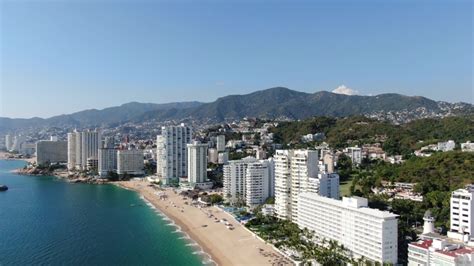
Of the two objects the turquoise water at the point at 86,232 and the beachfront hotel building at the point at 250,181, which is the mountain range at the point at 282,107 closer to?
the beachfront hotel building at the point at 250,181

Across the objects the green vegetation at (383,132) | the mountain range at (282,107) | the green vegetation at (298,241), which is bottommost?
the green vegetation at (298,241)

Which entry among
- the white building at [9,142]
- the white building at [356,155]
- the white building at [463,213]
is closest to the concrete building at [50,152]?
the white building at [9,142]

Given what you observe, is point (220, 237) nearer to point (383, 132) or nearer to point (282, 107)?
point (383, 132)

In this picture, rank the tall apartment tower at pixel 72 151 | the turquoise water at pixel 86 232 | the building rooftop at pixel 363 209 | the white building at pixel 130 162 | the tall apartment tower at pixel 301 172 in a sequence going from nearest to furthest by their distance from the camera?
1. the building rooftop at pixel 363 209
2. the turquoise water at pixel 86 232
3. the tall apartment tower at pixel 301 172
4. the white building at pixel 130 162
5. the tall apartment tower at pixel 72 151

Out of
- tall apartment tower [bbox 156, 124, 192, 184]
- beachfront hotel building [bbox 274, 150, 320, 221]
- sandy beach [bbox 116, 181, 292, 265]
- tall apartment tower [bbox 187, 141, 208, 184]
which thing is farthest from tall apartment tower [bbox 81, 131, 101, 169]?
beachfront hotel building [bbox 274, 150, 320, 221]

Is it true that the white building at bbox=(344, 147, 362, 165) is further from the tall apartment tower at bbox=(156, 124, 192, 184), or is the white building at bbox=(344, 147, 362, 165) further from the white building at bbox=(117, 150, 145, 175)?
the white building at bbox=(117, 150, 145, 175)

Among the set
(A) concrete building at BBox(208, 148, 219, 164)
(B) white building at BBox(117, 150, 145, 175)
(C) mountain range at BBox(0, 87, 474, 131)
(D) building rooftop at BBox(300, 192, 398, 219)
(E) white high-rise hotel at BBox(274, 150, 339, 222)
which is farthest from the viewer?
(C) mountain range at BBox(0, 87, 474, 131)

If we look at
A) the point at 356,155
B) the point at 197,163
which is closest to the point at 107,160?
the point at 197,163
